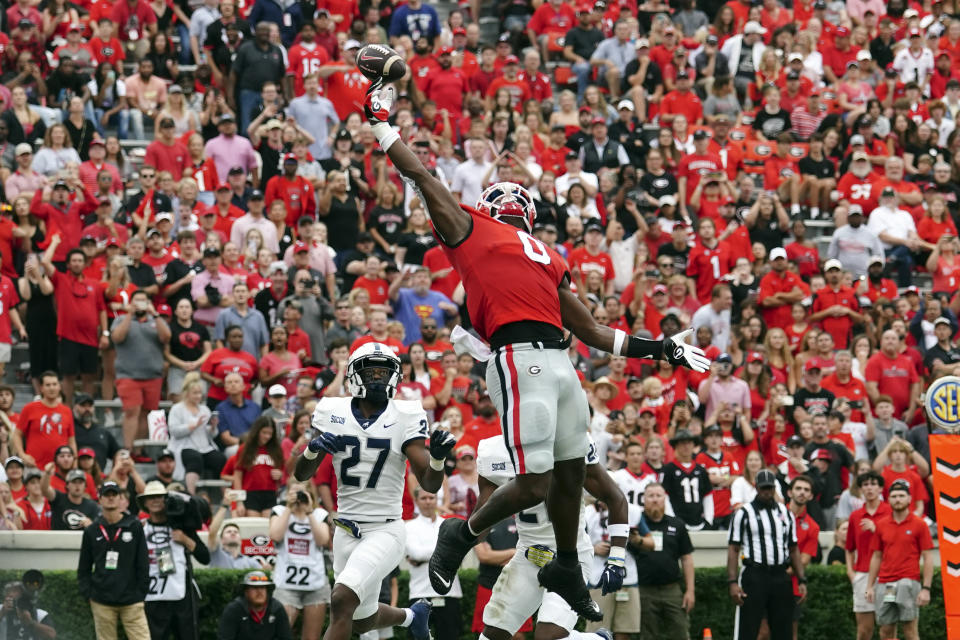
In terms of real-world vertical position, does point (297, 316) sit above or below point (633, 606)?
above

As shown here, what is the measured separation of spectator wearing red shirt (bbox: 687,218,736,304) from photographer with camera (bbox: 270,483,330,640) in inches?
308

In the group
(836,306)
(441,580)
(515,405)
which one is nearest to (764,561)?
(836,306)

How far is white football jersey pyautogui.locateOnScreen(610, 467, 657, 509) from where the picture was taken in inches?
680

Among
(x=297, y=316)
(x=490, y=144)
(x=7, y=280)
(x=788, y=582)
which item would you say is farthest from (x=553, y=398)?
(x=490, y=144)

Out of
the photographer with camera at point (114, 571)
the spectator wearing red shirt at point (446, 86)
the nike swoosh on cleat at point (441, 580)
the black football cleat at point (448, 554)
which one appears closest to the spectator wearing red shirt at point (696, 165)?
the spectator wearing red shirt at point (446, 86)

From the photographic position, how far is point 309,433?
17.5 metres

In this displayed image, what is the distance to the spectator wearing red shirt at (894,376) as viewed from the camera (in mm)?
20625

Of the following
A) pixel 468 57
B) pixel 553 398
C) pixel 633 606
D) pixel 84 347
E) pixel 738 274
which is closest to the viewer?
pixel 553 398

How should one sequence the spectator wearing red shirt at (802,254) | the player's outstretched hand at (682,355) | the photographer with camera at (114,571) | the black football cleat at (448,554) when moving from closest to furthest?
the player's outstretched hand at (682,355), the black football cleat at (448,554), the photographer with camera at (114,571), the spectator wearing red shirt at (802,254)

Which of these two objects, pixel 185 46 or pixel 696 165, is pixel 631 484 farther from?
pixel 185 46

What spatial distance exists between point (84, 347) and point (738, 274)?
28.0 ft

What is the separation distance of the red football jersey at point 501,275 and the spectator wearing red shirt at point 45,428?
9513mm

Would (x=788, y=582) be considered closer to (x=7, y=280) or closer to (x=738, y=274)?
(x=738, y=274)

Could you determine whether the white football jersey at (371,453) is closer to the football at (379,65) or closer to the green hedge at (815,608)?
the football at (379,65)
